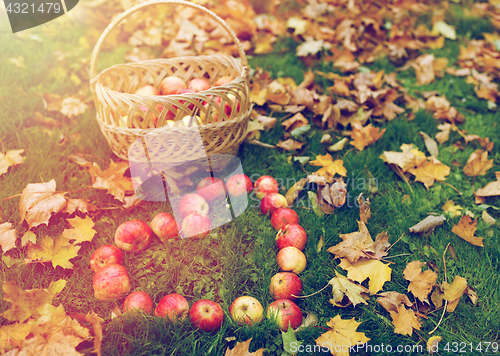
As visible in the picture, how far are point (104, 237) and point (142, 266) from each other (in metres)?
0.31

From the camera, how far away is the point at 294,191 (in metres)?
2.02

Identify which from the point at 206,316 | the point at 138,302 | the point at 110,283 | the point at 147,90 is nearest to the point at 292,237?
the point at 206,316

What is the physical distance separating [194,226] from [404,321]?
42.9 inches

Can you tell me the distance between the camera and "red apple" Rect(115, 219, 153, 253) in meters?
1.65

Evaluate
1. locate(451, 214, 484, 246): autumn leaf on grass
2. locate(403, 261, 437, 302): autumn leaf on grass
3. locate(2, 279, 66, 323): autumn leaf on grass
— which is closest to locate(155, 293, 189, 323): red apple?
locate(2, 279, 66, 323): autumn leaf on grass

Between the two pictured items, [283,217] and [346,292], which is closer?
[346,292]

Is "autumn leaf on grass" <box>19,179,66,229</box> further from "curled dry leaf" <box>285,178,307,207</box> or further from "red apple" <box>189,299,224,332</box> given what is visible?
"curled dry leaf" <box>285,178,307,207</box>

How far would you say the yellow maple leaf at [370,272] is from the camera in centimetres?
157

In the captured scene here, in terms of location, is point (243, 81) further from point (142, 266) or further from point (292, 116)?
point (142, 266)

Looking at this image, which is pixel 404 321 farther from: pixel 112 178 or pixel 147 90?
pixel 147 90

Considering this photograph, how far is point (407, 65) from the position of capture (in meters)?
3.30

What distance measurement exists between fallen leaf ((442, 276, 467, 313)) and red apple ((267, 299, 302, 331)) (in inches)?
28.3

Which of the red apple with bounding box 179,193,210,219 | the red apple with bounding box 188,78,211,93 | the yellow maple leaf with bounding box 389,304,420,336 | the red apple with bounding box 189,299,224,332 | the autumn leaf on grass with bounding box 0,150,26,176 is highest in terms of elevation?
A: the red apple with bounding box 188,78,211,93

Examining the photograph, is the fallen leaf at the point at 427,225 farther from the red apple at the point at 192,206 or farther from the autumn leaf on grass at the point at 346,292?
the red apple at the point at 192,206
